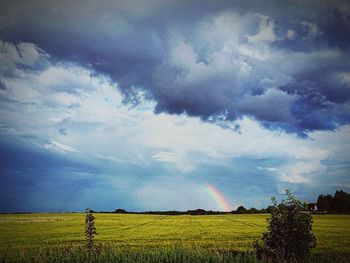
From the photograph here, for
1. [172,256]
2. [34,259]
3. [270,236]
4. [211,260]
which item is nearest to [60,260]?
[34,259]

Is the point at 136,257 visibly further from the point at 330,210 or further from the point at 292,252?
the point at 330,210

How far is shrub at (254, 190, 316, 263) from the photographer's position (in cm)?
1346

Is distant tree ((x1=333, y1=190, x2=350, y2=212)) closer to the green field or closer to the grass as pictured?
the green field

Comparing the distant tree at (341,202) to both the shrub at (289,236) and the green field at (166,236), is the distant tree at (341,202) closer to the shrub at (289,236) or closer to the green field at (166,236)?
the green field at (166,236)

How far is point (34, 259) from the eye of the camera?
13.6 meters

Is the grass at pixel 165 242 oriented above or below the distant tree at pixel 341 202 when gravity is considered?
below

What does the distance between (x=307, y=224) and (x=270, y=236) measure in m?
1.48

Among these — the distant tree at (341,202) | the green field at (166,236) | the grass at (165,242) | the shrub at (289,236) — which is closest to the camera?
the shrub at (289,236)

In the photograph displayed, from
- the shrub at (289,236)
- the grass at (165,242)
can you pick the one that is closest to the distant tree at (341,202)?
the grass at (165,242)

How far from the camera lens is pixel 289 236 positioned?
13.6m

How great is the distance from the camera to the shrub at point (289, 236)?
530 inches

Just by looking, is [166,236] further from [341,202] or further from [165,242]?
[341,202]

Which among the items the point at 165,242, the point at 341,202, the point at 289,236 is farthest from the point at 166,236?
the point at 341,202

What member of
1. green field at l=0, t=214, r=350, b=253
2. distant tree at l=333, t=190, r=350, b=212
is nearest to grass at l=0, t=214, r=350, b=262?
green field at l=0, t=214, r=350, b=253
